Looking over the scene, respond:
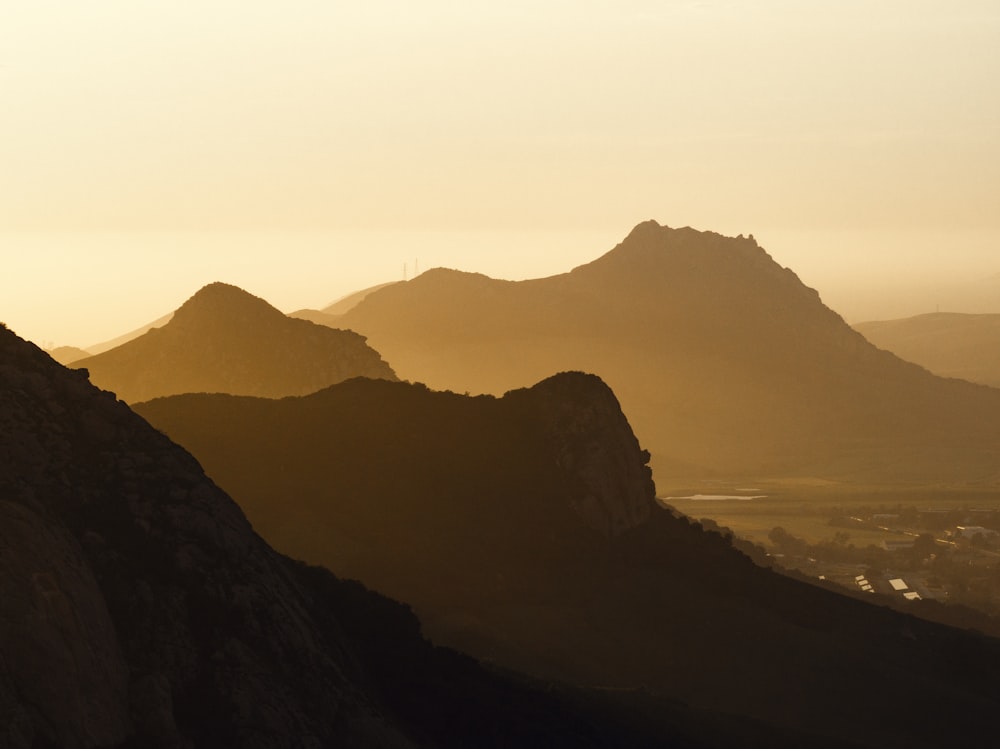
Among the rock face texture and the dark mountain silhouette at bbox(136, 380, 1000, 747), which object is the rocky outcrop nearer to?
the rock face texture

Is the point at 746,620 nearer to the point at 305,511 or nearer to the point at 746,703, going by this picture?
the point at 746,703

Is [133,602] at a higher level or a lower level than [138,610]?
higher

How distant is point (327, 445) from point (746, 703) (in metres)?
34.8

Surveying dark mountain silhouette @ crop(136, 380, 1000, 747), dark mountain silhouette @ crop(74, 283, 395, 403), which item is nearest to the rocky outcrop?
dark mountain silhouette @ crop(136, 380, 1000, 747)

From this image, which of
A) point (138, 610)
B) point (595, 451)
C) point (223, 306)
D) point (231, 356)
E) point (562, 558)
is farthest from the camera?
point (223, 306)

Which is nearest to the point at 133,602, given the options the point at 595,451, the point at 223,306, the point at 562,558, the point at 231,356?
the point at 562,558

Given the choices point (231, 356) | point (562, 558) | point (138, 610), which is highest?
point (231, 356)

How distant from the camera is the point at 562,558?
100 metres

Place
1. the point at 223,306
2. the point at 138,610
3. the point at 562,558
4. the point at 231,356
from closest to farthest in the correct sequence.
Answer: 1. the point at 138,610
2. the point at 562,558
3. the point at 231,356
4. the point at 223,306

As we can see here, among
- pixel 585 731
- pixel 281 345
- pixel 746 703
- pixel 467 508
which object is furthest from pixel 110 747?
pixel 281 345

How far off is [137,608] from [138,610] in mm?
55

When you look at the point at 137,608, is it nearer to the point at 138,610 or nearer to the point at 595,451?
the point at 138,610

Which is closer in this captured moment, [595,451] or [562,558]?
[562,558]

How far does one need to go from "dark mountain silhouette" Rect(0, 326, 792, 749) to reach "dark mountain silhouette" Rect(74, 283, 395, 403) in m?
102
